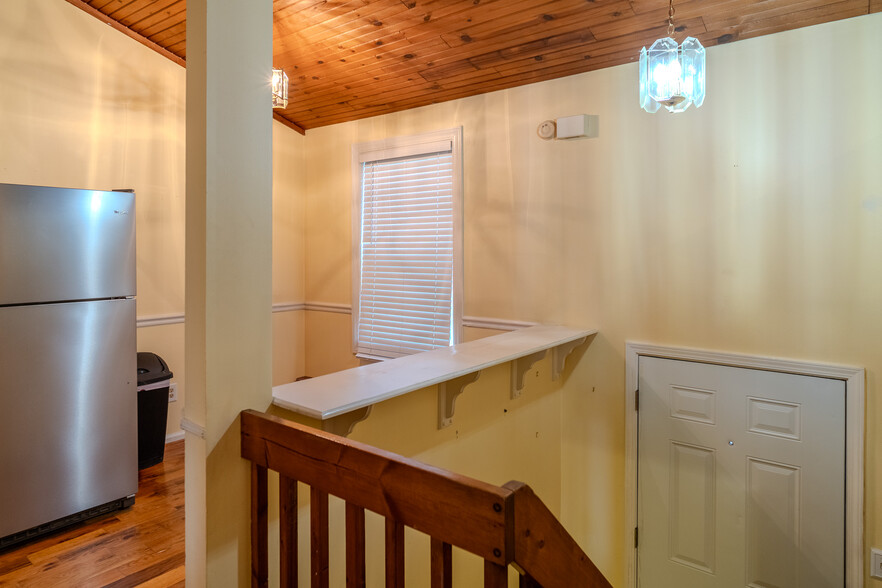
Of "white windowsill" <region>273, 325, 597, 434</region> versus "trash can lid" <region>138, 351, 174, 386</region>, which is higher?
"white windowsill" <region>273, 325, 597, 434</region>

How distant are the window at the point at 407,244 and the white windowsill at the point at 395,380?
1.02 m

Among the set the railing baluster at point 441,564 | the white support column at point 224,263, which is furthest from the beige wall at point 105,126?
the railing baluster at point 441,564

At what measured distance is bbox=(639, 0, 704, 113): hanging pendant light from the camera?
5.30ft

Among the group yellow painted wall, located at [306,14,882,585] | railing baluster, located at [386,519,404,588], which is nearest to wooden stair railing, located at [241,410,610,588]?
railing baluster, located at [386,519,404,588]

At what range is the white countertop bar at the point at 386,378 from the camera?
4.42 ft

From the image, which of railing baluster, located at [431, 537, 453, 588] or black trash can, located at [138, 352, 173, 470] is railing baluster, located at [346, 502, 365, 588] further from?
black trash can, located at [138, 352, 173, 470]

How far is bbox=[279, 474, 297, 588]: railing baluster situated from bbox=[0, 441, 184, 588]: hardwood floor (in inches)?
43.7

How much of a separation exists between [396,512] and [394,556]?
0.32 feet

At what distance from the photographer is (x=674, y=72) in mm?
1613

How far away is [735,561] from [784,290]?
123 centimetres

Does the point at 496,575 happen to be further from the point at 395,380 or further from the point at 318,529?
the point at 395,380

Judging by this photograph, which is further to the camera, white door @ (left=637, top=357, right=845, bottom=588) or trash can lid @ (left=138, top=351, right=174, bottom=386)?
trash can lid @ (left=138, top=351, right=174, bottom=386)

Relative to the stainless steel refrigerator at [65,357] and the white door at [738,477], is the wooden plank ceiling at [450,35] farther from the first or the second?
the white door at [738,477]

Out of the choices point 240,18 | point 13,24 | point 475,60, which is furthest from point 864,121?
point 13,24
